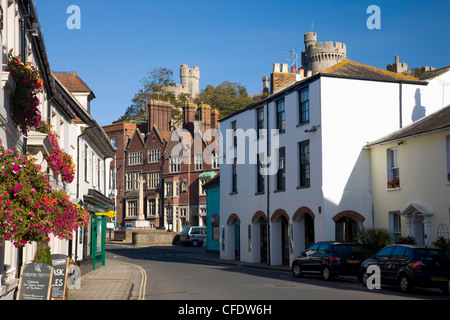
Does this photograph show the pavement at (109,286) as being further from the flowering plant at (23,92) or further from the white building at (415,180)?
the white building at (415,180)

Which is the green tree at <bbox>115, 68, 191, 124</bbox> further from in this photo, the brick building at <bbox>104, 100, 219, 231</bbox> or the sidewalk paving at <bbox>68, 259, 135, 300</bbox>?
the sidewalk paving at <bbox>68, 259, 135, 300</bbox>

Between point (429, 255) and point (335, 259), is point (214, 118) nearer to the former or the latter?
point (335, 259)

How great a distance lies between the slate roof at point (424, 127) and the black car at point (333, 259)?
19.9 feet

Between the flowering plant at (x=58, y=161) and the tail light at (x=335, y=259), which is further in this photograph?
the tail light at (x=335, y=259)

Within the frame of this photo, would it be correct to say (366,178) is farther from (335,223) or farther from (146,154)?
(146,154)

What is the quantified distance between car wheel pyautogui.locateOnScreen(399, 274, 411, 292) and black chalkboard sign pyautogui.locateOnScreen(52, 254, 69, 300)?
34.4 ft

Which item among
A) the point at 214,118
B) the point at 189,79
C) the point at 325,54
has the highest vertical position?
the point at 189,79

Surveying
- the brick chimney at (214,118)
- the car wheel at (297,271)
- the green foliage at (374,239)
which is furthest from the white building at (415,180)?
the brick chimney at (214,118)

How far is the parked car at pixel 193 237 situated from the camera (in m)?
62.2

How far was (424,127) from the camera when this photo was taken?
26.5 meters

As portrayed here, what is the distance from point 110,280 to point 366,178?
45.8ft

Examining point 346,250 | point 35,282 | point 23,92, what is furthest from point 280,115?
point 35,282

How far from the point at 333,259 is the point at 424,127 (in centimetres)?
785

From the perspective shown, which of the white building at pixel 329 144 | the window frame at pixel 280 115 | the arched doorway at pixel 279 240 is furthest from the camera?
the arched doorway at pixel 279 240
